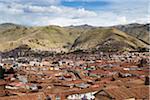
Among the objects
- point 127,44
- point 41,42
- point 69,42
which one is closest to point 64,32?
point 69,42

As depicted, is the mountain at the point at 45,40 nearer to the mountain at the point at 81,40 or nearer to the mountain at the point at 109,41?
the mountain at the point at 81,40

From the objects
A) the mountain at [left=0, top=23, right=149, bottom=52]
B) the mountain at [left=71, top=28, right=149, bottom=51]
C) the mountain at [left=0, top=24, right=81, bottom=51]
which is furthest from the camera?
the mountain at [left=0, top=24, right=81, bottom=51]

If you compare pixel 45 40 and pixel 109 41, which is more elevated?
pixel 109 41

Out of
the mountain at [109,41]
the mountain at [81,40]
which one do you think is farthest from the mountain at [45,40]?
the mountain at [109,41]

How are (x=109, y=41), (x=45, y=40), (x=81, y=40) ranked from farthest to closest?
1. (x=45, y=40)
2. (x=81, y=40)
3. (x=109, y=41)

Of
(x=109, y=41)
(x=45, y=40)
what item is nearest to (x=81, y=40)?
(x=45, y=40)

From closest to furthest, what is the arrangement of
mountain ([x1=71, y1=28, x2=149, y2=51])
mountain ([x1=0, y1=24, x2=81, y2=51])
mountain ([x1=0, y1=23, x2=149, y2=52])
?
mountain ([x1=71, y1=28, x2=149, y2=51]) → mountain ([x1=0, y1=23, x2=149, y2=52]) → mountain ([x1=0, y1=24, x2=81, y2=51])

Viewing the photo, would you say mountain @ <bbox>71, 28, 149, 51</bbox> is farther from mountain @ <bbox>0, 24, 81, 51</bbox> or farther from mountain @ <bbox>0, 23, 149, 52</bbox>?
mountain @ <bbox>0, 24, 81, 51</bbox>

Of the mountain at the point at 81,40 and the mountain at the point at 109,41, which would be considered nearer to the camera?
the mountain at the point at 109,41

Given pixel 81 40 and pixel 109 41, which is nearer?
pixel 109 41

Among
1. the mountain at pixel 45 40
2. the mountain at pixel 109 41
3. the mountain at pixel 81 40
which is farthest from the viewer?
the mountain at pixel 45 40

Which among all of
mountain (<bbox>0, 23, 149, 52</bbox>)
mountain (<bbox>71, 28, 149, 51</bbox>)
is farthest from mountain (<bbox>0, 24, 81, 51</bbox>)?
mountain (<bbox>71, 28, 149, 51</bbox>)

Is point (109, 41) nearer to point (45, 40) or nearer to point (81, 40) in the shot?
point (81, 40)

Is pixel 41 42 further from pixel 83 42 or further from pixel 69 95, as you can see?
pixel 69 95
